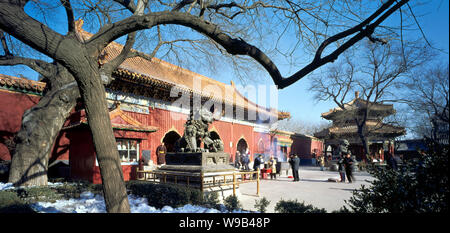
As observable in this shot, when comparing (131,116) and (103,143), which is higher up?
(131,116)

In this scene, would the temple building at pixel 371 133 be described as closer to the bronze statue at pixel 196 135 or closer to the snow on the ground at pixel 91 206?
the bronze statue at pixel 196 135

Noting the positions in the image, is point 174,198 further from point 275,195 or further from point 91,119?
point 275,195

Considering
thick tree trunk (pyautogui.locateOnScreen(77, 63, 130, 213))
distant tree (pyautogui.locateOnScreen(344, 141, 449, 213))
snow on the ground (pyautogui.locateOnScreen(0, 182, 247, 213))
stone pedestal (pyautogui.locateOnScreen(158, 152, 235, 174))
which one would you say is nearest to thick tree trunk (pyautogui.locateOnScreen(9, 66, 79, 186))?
snow on the ground (pyautogui.locateOnScreen(0, 182, 247, 213))

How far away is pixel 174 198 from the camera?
4840 millimetres

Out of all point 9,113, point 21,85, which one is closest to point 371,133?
point 21,85

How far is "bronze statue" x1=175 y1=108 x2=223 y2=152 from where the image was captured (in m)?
7.56

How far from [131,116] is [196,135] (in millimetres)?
4666

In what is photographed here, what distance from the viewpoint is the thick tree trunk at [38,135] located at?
632 centimetres

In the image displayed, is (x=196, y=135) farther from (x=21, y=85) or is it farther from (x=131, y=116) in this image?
(x=21, y=85)

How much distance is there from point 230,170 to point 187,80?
929 cm

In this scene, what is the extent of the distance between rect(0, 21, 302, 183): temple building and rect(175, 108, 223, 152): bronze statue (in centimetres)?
194

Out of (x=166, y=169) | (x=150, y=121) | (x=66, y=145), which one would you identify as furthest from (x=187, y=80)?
(x=166, y=169)

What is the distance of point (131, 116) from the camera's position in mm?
10938
